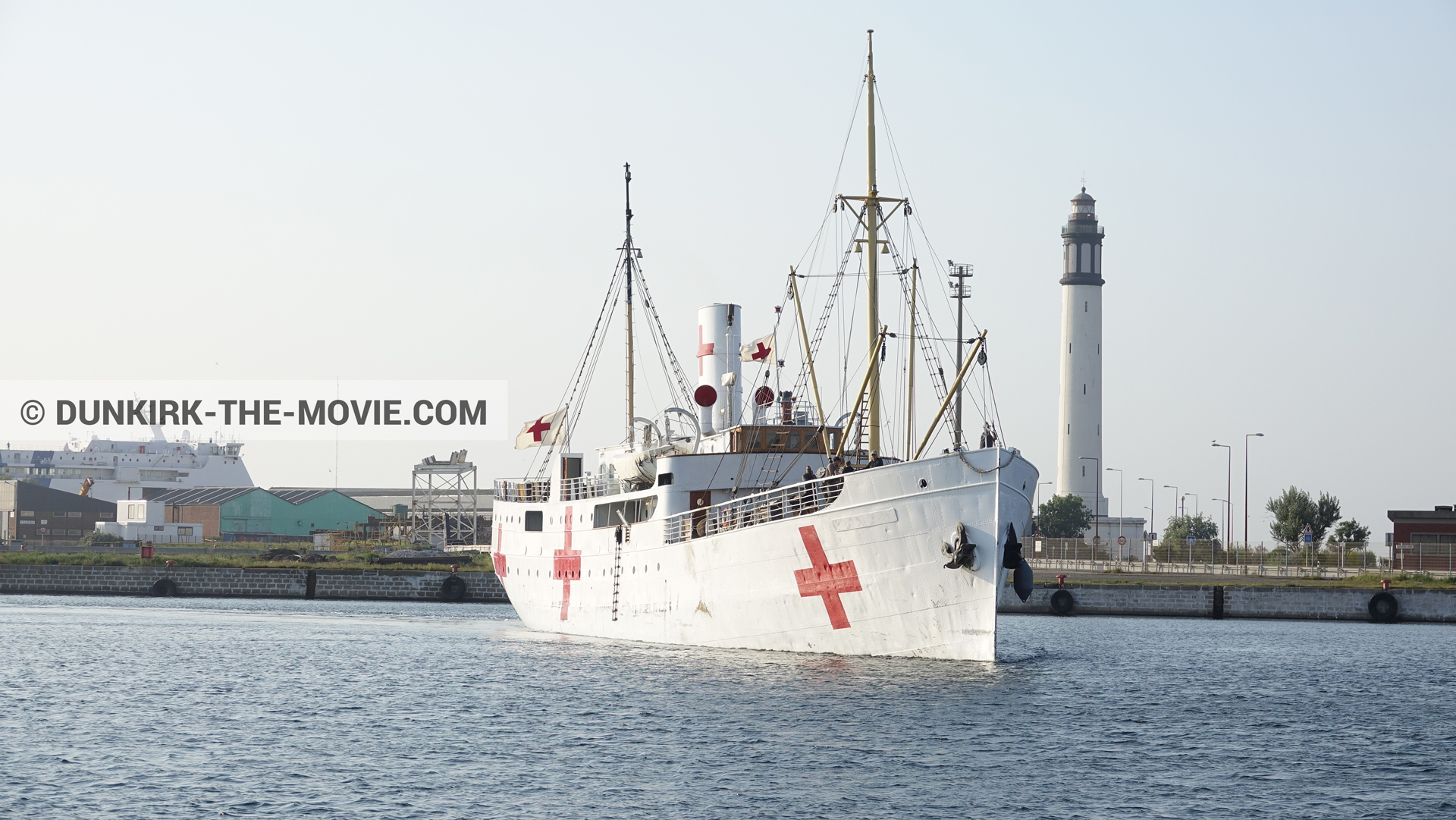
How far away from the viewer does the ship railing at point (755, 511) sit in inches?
1427

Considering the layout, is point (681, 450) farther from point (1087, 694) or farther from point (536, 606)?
point (1087, 694)

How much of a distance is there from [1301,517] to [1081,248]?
41.4 meters

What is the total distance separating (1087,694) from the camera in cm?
3422

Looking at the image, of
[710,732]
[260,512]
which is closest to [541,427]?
[710,732]

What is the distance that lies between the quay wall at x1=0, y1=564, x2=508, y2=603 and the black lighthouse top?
71.3 meters

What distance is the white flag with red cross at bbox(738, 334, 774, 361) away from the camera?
149 feet

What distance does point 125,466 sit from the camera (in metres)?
174

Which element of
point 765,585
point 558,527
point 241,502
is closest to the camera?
point 765,585

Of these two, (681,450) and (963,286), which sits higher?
(963,286)

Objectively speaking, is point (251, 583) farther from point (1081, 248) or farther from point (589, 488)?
point (1081, 248)

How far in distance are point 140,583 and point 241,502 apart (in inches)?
2547

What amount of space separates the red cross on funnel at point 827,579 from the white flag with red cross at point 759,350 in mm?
10825

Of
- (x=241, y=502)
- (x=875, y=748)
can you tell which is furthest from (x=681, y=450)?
(x=241, y=502)

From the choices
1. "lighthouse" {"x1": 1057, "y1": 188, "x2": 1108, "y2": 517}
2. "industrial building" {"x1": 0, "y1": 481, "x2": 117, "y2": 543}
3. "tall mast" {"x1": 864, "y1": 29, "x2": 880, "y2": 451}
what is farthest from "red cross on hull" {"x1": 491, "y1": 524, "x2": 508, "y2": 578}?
"industrial building" {"x1": 0, "y1": 481, "x2": 117, "y2": 543}
